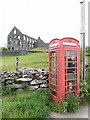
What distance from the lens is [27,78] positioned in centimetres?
366

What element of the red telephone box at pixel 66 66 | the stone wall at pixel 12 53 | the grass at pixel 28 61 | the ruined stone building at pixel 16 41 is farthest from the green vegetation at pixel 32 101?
the ruined stone building at pixel 16 41

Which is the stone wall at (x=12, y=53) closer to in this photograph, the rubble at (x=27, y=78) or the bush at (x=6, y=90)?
the rubble at (x=27, y=78)

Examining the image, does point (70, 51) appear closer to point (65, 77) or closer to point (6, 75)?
point (65, 77)

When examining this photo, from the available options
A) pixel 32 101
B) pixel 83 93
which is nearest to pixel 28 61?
pixel 32 101

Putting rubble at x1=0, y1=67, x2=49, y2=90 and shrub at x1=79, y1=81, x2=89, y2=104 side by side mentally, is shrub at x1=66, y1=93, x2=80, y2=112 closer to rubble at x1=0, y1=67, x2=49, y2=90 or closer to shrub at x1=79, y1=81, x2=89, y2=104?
shrub at x1=79, y1=81, x2=89, y2=104

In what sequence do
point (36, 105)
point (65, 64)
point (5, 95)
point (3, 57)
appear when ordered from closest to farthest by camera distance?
point (36, 105) < point (65, 64) < point (5, 95) < point (3, 57)

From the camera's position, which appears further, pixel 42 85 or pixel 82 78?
pixel 82 78

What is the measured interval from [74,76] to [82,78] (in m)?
1.24

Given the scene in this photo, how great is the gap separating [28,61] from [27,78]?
671mm

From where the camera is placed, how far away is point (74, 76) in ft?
9.09

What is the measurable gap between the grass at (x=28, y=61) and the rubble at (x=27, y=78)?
0.56 feet

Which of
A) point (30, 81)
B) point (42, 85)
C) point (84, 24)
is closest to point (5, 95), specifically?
point (30, 81)

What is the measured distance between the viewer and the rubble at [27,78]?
3.42 meters

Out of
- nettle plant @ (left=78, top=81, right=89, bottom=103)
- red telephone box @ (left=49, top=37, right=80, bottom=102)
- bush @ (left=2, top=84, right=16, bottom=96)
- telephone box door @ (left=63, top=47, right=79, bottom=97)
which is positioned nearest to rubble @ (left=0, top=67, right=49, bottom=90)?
bush @ (left=2, top=84, right=16, bottom=96)
